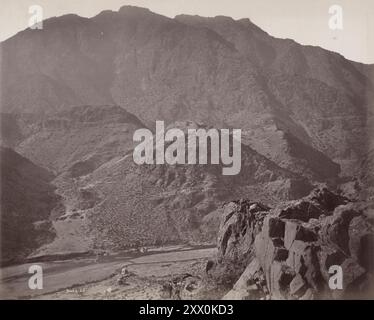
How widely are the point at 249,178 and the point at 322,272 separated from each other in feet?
55.3

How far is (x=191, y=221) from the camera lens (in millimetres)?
32594

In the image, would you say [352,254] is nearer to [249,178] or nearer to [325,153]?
[249,178]

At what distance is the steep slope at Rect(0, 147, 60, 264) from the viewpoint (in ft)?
89.4

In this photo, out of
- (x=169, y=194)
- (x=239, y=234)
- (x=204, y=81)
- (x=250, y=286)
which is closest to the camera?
(x=250, y=286)

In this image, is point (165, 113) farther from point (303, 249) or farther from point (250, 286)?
point (303, 249)

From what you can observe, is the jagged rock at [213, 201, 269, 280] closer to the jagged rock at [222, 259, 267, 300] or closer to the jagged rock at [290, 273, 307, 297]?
the jagged rock at [222, 259, 267, 300]

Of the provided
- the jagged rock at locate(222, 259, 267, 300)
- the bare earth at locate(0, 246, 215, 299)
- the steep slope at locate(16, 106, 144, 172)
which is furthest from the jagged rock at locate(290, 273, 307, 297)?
the steep slope at locate(16, 106, 144, 172)

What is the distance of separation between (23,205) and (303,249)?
1880 centimetres

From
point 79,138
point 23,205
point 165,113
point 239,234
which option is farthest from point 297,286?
point 165,113

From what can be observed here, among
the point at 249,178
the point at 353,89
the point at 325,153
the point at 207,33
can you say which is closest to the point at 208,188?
the point at 249,178

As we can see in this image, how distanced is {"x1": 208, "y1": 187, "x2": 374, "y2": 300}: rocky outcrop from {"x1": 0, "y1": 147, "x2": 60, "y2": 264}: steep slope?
1093 centimetres

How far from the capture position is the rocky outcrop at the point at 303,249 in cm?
1852

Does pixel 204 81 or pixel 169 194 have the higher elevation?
pixel 204 81

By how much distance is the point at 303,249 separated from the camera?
18.9 metres
